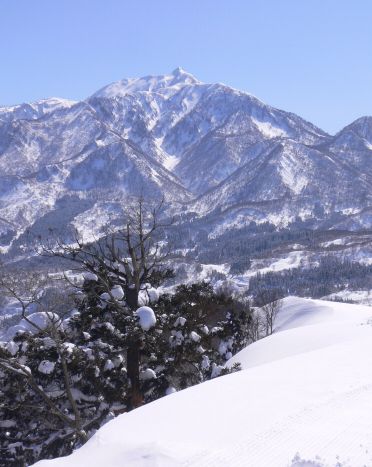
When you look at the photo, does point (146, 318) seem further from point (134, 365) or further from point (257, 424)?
point (257, 424)

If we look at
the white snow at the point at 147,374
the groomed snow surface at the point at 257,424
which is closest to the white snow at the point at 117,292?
the white snow at the point at 147,374

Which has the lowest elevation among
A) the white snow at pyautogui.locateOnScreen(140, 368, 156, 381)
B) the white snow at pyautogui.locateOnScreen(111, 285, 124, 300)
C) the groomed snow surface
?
the white snow at pyautogui.locateOnScreen(140, 368, 156, 381)

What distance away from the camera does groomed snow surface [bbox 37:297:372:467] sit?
10.0 m

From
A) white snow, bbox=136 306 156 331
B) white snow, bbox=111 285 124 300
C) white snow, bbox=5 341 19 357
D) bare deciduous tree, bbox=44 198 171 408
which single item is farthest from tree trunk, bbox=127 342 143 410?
white snow, bbox=5 341 19 357

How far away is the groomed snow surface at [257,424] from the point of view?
32.8 feet

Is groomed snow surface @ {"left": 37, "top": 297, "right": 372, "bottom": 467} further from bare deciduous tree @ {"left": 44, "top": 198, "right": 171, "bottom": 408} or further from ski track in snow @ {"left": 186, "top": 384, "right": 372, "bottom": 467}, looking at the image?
bare deciduous tree @ {"left": 44, "top": 198, "right": 171, "bottom": 408}

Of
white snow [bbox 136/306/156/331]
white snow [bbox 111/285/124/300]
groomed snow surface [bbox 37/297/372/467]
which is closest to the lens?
groomed snow surface [bbox 37/297/372/467]

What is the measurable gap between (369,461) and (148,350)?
12401 millimetres

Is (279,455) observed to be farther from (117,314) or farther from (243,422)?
(117,314)

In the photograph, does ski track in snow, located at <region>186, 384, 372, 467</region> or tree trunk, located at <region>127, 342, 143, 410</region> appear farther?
tree trunk, located at <region>127, 342, 143, 410</region>

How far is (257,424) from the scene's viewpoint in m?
11.7

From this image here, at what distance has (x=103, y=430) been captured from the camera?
12195 mm

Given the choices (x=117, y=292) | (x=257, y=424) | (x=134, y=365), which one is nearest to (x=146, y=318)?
(x=117, y=292)

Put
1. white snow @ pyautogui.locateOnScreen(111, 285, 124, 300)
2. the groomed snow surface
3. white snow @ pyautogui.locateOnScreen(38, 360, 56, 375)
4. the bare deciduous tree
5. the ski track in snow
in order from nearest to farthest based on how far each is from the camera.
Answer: the ski track in snow
the groomed snow surface
white snow @ pyautogui.locateOnScreen(38, 360, 56, 375)
the bare deciduous tree
white snow @ pyautogui.locateOnScreen(111, 285, 124, 300)
